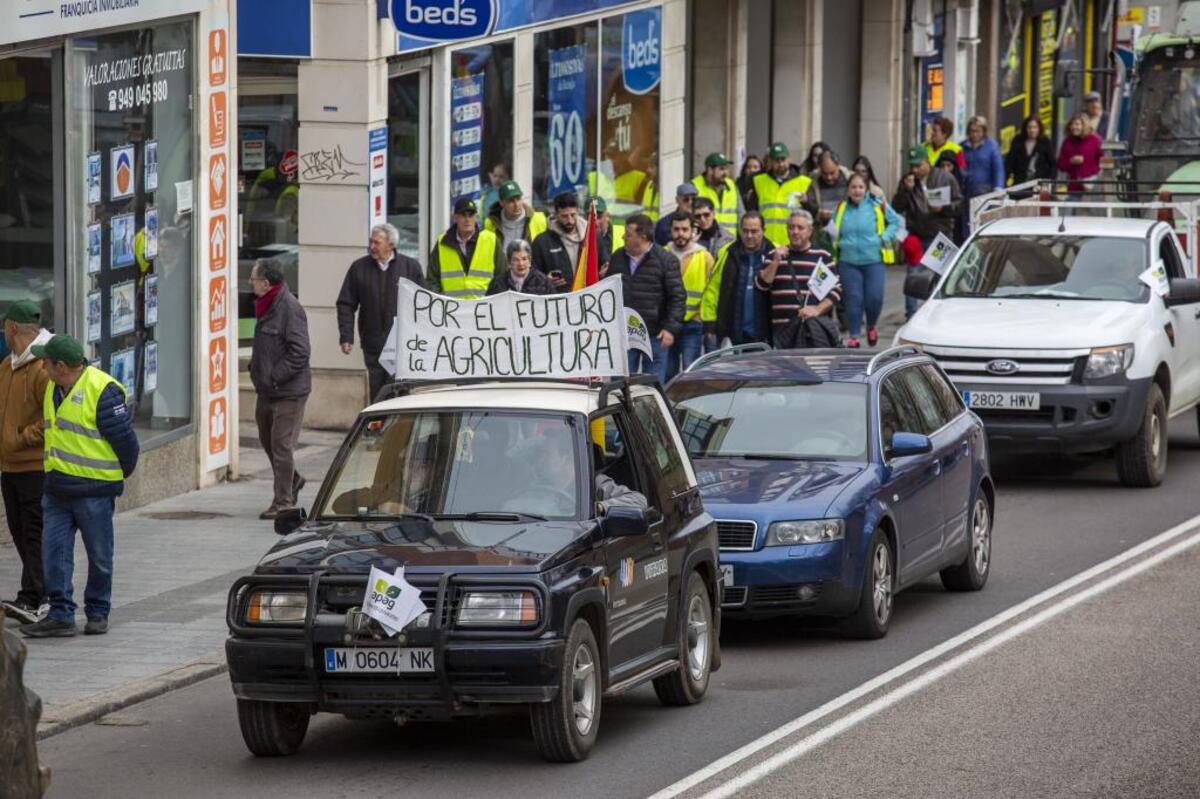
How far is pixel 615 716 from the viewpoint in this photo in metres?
10.9

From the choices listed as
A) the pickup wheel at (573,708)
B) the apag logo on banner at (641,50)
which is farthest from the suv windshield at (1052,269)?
the pickup wheel at (573,708)

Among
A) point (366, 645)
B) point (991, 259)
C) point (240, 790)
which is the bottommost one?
point (240, 790)

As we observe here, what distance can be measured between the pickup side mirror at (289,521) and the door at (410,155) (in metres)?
11.0

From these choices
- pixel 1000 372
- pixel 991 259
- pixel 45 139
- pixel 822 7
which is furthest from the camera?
pixel 822 7

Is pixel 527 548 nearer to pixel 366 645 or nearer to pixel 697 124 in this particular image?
pixel 366 645

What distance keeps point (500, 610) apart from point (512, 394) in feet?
5.05

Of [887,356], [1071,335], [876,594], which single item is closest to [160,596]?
[876,594]

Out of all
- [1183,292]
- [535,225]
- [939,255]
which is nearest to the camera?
[1183,292]

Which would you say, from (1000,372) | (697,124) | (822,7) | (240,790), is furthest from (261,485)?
(822,7)

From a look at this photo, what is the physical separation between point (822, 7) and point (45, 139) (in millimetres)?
21372

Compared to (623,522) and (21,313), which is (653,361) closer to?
(21,313)

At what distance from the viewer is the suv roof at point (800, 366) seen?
13.9 metres

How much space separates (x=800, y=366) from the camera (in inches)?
559

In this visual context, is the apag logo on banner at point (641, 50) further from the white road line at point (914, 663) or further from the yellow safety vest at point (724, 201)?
the white road line at point (914, 663)
